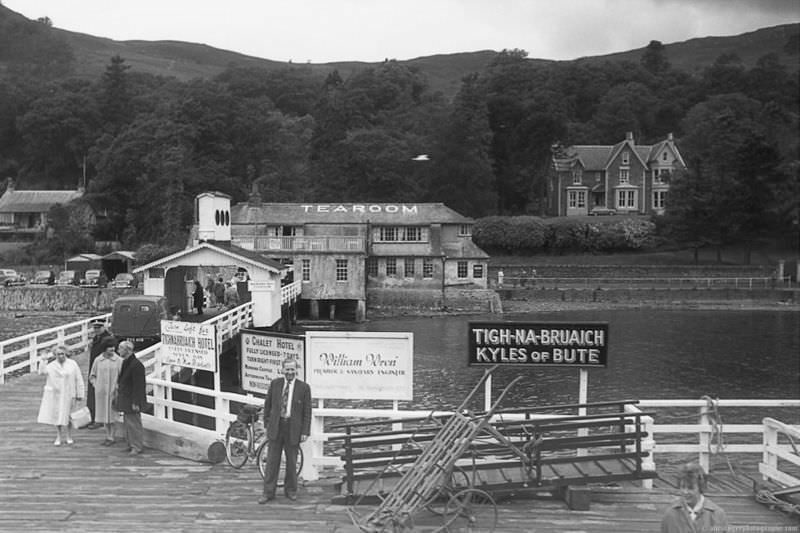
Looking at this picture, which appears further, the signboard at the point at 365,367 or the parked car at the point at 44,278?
the parked car at the point at 44,278

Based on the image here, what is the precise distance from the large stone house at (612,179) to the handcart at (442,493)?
8847 cm

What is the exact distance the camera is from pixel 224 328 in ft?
113

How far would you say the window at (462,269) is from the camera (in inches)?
2603

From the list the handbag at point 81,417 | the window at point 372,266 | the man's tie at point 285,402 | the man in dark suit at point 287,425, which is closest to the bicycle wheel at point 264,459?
the man in dark suit at point 287,425

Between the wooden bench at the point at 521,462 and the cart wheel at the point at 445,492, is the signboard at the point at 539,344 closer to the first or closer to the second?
the wooden bench at the point at 521,462

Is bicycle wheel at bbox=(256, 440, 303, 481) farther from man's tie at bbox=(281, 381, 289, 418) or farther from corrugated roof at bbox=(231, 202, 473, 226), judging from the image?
corrugated roof at bbox=(231, 202, 473, 226)

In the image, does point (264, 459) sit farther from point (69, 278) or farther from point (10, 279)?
point (10, 279)

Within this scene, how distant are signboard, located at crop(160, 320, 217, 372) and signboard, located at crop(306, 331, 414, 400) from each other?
3.95 m

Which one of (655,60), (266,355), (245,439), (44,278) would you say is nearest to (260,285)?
(266,355)

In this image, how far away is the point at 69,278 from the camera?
7038 centimetres

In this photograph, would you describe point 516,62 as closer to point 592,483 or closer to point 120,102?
point 120,102

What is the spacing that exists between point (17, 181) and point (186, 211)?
51.4 metres

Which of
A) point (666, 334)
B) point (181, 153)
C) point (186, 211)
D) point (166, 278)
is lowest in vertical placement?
point (666, 334)

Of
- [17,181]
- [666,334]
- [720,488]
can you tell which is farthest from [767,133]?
[17,181]
